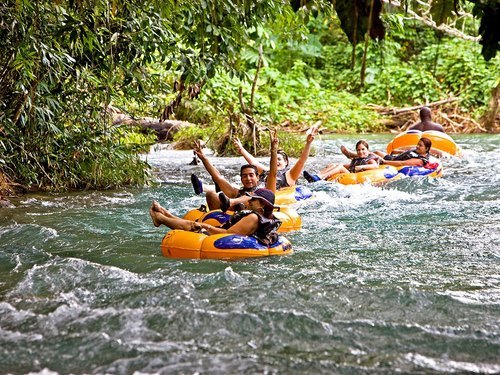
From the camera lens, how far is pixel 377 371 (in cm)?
320

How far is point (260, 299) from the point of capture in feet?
14.1

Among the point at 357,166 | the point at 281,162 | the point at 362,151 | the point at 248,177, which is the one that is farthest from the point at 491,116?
the point at 248,177

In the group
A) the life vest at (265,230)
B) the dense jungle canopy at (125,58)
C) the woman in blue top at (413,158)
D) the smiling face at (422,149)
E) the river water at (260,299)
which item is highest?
the dense jungle canopy at (125,58)

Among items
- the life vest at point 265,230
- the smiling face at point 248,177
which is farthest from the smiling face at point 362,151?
the life vest at point 265,230

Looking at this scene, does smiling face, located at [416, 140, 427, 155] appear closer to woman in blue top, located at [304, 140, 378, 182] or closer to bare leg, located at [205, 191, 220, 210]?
woman in blue top, located at [304, 140, 378, 182]

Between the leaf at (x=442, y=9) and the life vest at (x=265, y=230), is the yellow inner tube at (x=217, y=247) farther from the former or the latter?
the leaf at (x=442, y=9)

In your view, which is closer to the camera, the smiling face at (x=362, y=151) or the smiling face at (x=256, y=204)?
the smiling face at (x=256, y=204)

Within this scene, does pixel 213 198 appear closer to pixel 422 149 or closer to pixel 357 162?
pixel 357 162

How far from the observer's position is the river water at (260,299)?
338 centimetres

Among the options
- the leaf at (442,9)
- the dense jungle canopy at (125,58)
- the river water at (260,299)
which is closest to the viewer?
the leaf at (442,9)

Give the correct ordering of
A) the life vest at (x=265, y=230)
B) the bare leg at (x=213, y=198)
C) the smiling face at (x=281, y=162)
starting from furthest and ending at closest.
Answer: the smiling face at (x=281, y=162)
the bare leg at (x=213, y=198)
the life vest at (x=265, y=230)

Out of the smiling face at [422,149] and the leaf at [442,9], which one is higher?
the leaf at [442,9]

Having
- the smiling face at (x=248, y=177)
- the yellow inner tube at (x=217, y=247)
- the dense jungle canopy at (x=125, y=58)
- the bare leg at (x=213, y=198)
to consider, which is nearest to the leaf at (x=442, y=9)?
the dense jungle canopy at (x=125, y=58)

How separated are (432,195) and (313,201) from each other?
1649 millimetres
